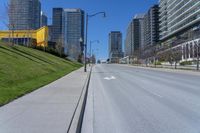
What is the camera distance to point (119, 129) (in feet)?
29.8

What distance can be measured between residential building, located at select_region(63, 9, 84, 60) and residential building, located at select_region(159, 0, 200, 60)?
2973cm

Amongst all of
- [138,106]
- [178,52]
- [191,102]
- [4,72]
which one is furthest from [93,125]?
[178,52]

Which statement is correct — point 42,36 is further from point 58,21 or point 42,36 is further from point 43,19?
point 58,21

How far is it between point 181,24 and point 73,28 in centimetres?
5118

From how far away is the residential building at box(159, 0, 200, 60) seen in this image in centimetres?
11920

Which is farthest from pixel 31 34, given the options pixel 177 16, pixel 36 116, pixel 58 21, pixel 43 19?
pixel 36 116

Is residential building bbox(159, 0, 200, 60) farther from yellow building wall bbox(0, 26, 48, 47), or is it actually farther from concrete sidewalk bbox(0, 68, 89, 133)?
concrete sidewalk bbox(0, 68, 89, 133)

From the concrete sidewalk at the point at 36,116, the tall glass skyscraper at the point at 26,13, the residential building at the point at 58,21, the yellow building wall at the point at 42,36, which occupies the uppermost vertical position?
the residential building at the point at 58,21

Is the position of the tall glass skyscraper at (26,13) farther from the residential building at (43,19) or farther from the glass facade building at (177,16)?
the glass facade building at (177,16)

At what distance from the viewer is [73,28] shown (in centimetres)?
12169

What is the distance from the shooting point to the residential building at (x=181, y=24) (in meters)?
119

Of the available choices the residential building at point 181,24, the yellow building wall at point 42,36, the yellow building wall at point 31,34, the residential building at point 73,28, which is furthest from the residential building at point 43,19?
the residential building at point 181,24

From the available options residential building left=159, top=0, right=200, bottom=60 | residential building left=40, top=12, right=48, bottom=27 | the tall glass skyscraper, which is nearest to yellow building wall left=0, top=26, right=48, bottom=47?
the tall glass skyscraper

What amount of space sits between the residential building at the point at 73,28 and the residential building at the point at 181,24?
2973cm
